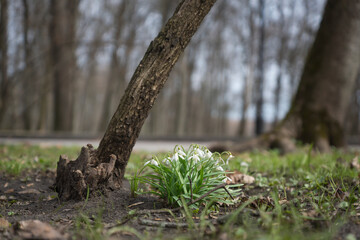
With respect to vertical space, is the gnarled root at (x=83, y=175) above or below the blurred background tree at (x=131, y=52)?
below

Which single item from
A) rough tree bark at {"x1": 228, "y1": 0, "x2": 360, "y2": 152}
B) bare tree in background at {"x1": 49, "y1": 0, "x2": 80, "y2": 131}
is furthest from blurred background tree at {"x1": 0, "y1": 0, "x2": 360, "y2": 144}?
rough tree bark at {"x1": 228, "y1": 0, "x2": 360, "y2": 152}

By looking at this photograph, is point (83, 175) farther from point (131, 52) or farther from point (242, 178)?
point (131, 52)

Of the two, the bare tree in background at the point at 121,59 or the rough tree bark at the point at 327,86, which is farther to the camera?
the bare tree in background at the point at 121,59

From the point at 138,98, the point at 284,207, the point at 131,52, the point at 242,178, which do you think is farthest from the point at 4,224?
the point at 131,52

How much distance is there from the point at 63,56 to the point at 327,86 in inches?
405

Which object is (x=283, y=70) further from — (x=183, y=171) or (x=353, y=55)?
(x=183, y=171)

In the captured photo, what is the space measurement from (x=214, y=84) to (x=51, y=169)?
26789mm

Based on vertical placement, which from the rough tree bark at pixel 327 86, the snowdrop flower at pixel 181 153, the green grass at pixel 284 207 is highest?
the rough tree bark at pixel 327 86

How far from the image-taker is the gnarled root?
2.69 meters

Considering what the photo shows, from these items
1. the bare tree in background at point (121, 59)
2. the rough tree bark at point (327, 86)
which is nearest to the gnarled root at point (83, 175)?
the rough tree bark at point (327, 86)

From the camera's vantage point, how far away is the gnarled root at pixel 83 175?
2691mm

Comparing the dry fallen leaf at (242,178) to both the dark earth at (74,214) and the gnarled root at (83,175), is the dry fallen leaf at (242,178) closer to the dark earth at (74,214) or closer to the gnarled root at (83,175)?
the dark earth at (74,214)

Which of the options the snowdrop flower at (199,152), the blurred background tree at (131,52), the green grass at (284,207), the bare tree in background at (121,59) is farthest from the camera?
the bare tree in background at (121,59)

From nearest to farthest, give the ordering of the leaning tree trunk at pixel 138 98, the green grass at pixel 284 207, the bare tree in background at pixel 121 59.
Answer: the green grass at pixel 284 207 → the leaning tree trunk at pixel 138 98 → the bare tree in background at pixel 121 59
